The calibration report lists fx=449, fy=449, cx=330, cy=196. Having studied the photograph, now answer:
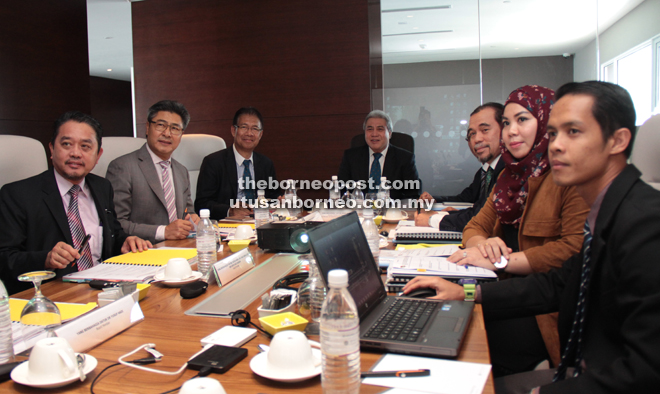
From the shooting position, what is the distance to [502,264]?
160 cm

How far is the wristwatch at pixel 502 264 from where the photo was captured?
62.6 inches

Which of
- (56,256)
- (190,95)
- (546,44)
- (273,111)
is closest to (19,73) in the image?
(190,95)

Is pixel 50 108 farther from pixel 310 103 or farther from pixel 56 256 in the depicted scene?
pixel 56 256

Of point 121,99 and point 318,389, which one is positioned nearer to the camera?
point 318,389

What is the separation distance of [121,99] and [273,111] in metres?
9.15

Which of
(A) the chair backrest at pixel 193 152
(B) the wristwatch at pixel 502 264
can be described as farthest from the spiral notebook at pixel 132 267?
(A) the chair backrest at pixel 193 152

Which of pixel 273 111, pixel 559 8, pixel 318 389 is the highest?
Answer: pixel 559 8

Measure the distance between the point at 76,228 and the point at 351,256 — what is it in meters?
1.57

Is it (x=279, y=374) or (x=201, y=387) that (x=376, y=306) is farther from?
(x=201, y=387)

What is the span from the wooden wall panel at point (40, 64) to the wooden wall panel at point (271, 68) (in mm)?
746

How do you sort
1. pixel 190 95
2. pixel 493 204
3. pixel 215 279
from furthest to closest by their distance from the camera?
pixel 190 95
pixel 493 204
pixel 215 279

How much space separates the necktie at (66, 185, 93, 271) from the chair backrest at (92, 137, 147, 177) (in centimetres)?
75

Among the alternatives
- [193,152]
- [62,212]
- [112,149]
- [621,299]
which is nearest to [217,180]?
[193,152]

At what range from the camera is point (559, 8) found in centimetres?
493
